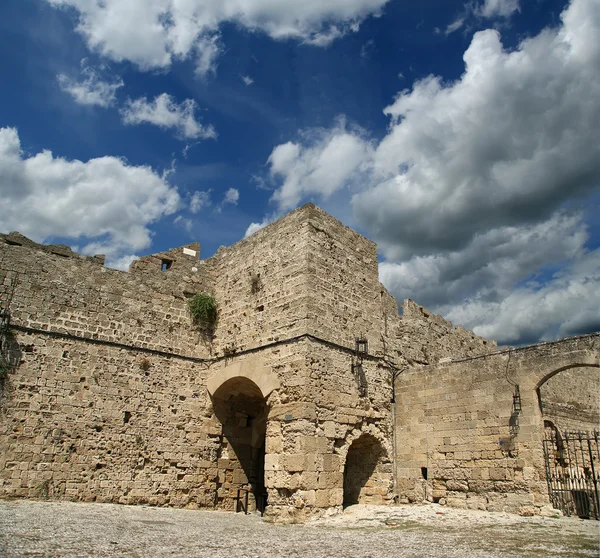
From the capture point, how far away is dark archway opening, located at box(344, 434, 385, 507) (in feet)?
41.7

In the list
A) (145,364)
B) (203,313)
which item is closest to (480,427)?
(203,313)

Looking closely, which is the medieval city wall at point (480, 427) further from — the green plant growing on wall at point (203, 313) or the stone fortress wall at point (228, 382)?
the green plant growing on wall at point (203, 313)

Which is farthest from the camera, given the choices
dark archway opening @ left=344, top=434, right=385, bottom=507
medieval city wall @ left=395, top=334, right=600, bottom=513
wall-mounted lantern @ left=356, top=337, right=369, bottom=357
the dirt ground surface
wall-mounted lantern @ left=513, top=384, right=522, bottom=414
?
wall-mounted lantern @ left=356, top=337, right=369, bottom=357

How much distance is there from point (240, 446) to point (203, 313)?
359 cm

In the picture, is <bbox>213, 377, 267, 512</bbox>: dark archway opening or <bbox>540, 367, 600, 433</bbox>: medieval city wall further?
<bbox>540, 367, 600, 433</bbox>: medieval city wall

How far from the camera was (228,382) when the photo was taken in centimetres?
1324

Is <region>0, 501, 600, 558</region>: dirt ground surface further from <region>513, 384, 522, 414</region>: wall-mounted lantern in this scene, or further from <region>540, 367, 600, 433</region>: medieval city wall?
<region>540, 367, 600, 433</region>: medieval city wall

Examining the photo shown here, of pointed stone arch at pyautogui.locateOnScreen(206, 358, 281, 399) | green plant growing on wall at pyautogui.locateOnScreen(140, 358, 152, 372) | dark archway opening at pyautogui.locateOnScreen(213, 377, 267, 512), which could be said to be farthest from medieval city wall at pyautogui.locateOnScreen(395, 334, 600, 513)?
green plant growing on wall at pyautogui.locateOnScreen(140, 358, 152, 372)

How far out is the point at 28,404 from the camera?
10.9 m

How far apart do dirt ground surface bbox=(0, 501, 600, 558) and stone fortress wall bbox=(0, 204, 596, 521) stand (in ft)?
3.40

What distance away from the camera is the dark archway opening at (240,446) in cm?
1341

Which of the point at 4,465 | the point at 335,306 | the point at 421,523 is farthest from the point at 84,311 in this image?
the point at 421,523

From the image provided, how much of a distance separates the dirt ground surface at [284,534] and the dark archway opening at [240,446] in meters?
2.01

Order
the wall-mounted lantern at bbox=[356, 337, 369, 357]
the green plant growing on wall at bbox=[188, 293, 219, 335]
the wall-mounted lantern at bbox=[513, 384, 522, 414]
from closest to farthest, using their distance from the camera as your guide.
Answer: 1. the wall-mounted lantern at bbox=[513, 384, 522, 414]
2. the wall-mounted lantern at bbox=[356, 337, 369, 357]
3. the green plant growing on wall at bbox=[188, 293, 219, 335]
